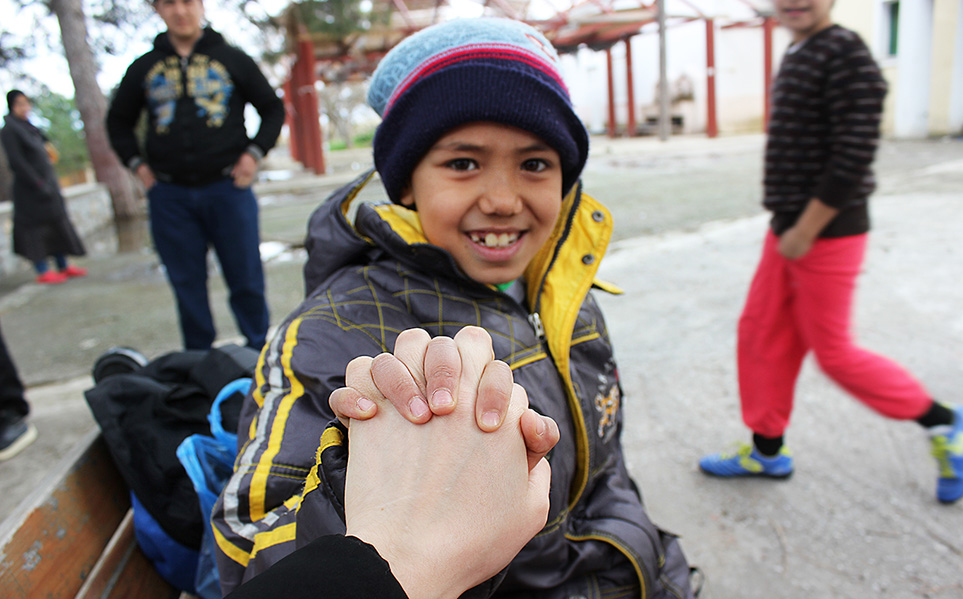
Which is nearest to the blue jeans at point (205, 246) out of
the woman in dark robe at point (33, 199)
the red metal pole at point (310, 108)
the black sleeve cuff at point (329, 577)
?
the black sleeve cuff at point (329, 577)

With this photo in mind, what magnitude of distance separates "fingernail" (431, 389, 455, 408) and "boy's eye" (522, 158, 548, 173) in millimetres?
694

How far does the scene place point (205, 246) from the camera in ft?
10.7

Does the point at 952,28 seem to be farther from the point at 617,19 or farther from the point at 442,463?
the point at 442,463

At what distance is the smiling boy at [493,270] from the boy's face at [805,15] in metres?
1.03

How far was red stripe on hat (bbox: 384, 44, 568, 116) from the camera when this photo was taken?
1155 mm

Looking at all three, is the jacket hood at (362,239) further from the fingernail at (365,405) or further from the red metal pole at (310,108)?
the red metal pole at (310,108)

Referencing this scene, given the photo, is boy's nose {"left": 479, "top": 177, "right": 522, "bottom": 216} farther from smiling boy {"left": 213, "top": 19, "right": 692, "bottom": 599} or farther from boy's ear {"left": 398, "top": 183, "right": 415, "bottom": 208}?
boy's ear {"left": 398, "top": 183, "right": 415, "bottom": 208}

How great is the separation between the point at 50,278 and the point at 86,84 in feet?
15.6

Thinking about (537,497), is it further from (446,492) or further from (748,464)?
(748,464)

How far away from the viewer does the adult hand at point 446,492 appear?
0.58 m

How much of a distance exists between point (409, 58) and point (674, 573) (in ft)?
3.67

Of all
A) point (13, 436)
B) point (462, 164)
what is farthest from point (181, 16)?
point (462, 164)

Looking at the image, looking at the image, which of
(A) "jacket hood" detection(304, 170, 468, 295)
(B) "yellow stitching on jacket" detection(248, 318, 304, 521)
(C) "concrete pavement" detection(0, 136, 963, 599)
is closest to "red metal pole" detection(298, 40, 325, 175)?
(C) "concrete pavement" detection(0, 136, 963, 599)

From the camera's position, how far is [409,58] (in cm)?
122
